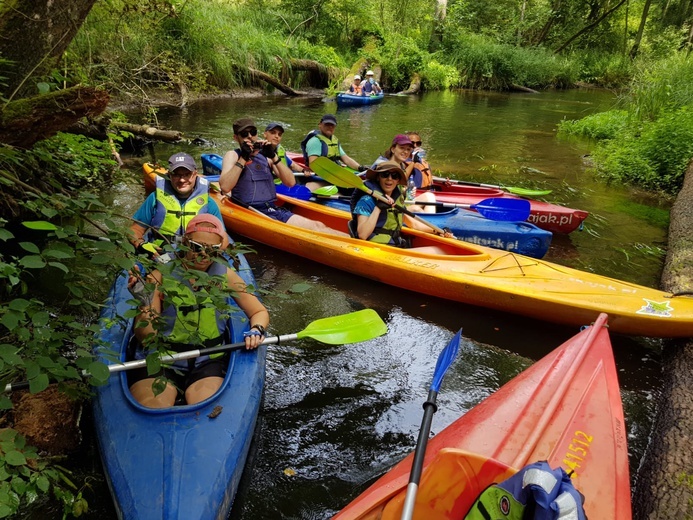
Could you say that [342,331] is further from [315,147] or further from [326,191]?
[315,147]

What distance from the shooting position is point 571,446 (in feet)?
6.53

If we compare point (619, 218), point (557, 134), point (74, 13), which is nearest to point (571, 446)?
point (74, 13)

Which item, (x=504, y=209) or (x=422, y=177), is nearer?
(x=504, y=209)

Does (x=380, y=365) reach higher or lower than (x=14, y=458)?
lower

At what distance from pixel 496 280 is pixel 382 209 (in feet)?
3.88

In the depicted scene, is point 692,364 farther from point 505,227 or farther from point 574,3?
point 574,3

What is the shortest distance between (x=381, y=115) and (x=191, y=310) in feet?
37.7

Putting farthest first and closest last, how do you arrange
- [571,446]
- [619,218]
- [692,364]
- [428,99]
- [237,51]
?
[428,99], [237,51], [619,218], [692,364], [571,446]

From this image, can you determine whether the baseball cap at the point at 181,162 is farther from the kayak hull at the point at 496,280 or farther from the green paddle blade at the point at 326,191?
the green paddle blade at the point at 326,191

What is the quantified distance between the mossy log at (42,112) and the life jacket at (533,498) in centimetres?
265

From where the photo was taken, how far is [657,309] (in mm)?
3330

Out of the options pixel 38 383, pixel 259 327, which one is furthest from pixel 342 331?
pixel 38 383

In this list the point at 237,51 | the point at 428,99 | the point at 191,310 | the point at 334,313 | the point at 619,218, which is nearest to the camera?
the point at 191,310

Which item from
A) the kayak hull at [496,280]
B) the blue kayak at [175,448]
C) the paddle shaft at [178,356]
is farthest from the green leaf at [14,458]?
the kayak hull at [496,280]
